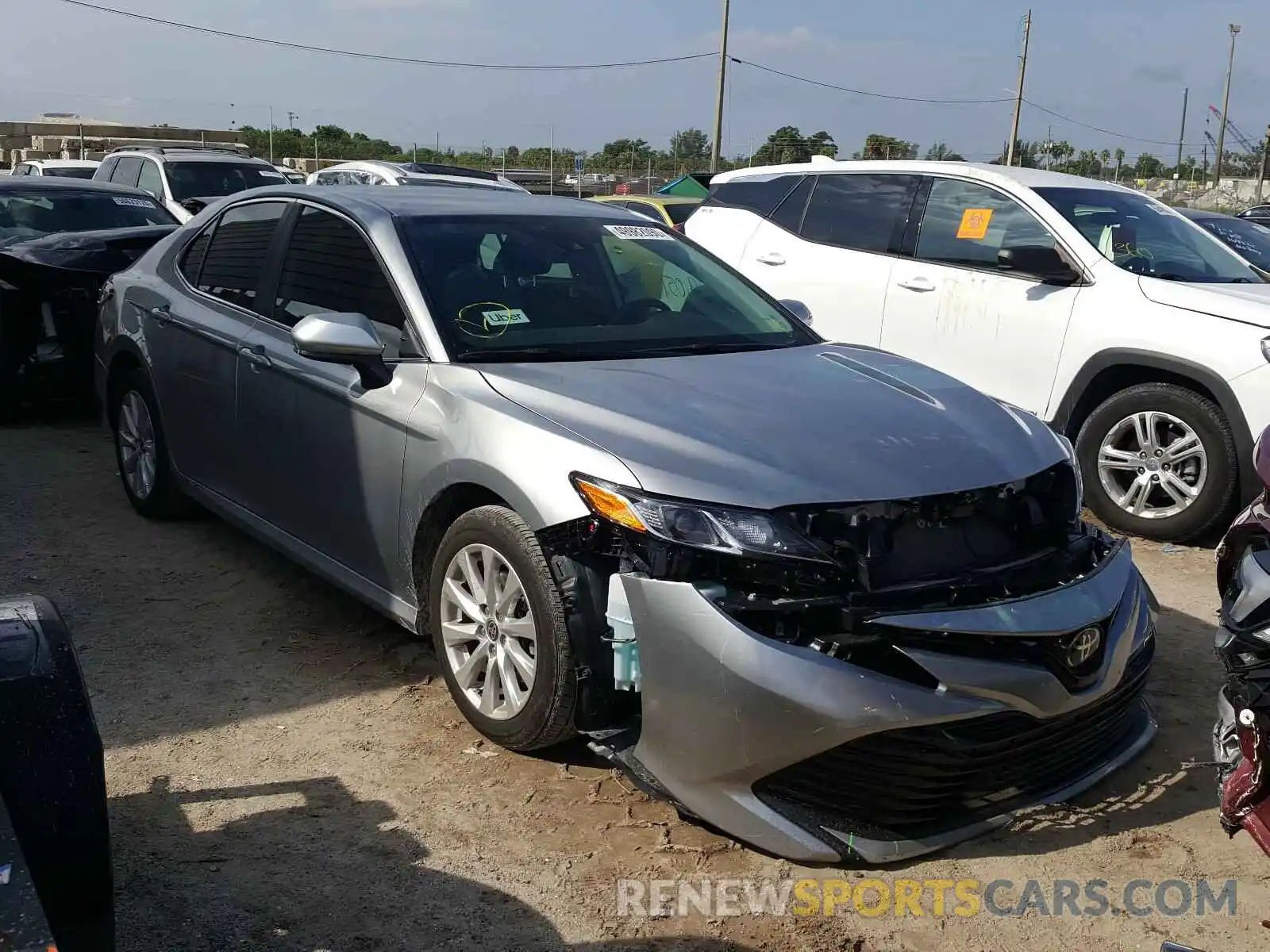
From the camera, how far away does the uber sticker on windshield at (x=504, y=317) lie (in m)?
3.97

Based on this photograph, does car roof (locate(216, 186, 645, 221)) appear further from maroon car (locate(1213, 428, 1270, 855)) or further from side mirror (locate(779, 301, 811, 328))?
maroon car (locate(1213, 428, 1270, 855))

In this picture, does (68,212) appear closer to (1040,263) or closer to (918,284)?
(918,284)

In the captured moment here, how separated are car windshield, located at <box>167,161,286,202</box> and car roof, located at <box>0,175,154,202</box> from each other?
338 cm

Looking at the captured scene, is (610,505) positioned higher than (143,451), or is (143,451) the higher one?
(610,505)

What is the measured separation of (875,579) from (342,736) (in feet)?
5.82

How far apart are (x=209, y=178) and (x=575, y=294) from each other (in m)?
10.6

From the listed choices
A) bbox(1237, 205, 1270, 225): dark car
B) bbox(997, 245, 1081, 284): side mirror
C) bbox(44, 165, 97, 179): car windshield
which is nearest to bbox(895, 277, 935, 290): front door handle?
bbox(997, 245, 1081, 284): side mirror

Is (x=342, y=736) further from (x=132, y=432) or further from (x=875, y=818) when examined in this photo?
(x=132, y=432)

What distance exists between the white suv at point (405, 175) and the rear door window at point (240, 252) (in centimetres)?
615

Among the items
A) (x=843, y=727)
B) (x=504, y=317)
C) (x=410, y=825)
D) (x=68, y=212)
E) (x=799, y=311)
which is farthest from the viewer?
(x=68, y=212)

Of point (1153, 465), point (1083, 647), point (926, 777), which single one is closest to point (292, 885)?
point (926, 777)

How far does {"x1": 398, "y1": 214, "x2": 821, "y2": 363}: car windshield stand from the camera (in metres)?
3.96

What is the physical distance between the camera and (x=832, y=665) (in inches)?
112

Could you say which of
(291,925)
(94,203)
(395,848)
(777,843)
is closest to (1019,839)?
(777,843)
